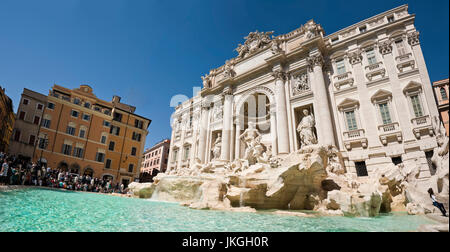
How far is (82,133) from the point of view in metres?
28.7

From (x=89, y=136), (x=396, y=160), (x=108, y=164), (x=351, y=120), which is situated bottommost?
(x=396, y=160)

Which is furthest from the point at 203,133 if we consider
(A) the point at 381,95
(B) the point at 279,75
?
(A) the point at 381,95

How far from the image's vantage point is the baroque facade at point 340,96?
39.9 ft

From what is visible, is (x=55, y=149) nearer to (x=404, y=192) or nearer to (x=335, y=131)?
(x=335, y=131)

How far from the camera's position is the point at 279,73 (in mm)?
17719

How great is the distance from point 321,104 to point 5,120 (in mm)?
29507

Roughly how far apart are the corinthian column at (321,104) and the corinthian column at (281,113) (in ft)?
7.47

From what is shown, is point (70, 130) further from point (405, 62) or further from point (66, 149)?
point (405, 62)

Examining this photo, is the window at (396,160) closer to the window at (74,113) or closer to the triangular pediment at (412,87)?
the triangular pediment at (412,87)

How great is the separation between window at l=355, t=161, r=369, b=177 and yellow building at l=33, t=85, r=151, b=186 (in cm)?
2975

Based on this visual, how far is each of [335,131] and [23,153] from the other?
31936 mm

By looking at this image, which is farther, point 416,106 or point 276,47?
point 276,47

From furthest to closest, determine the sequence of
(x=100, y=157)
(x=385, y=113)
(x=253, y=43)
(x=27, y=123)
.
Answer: (x=100, y=157) → (x=27, y=123) → (x=253, y=43) → (x=385, y=113)
